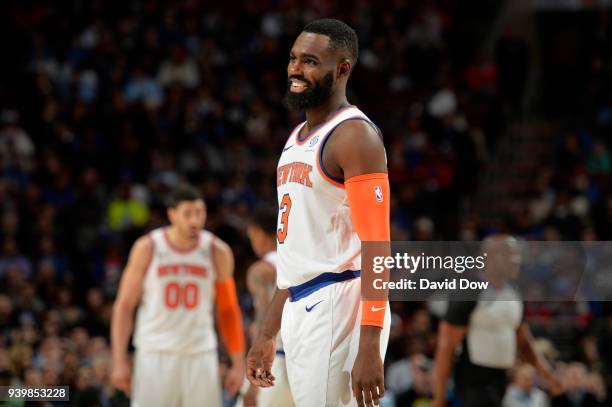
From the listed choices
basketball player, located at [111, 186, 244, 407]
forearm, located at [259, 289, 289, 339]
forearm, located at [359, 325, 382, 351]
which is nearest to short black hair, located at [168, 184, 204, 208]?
basketball player, located at [111, 186, 244, 407]

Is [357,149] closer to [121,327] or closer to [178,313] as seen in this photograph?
[178,313]

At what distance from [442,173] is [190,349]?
9.23 m

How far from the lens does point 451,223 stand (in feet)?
48.8

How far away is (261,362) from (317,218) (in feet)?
2.39

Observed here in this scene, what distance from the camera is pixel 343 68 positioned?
434 centimetres

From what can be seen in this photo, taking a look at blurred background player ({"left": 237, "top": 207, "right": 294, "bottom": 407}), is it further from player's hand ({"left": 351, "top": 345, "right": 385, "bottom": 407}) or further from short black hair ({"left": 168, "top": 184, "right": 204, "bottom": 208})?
player's hand ({"left": 351, "top": 345, "right": 385, "bottom": 407})

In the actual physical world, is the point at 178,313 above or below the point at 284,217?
above

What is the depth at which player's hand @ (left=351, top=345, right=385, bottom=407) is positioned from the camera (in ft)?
12.6

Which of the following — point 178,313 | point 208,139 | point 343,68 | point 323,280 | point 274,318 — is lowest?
point 274,318

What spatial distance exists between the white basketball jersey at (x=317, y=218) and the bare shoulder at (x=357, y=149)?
60mm

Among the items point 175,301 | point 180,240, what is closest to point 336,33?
point 180,240

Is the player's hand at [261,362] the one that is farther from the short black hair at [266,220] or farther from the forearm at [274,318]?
the short black hair at [266,220]

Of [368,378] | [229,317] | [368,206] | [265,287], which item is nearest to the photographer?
[368,378]

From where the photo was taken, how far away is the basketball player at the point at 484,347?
731cm
